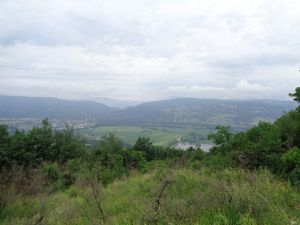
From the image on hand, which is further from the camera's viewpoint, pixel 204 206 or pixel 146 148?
pixel 146 148

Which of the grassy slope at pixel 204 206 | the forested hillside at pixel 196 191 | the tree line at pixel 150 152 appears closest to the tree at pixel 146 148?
the tree line at pixel 150 152

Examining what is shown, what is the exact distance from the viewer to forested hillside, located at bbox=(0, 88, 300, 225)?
188 inches

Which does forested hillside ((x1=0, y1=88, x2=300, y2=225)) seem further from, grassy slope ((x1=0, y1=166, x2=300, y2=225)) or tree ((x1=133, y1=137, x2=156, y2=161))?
tree ((x1=133, y1=137, x2=156, y2=161))

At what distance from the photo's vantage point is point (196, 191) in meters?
6.42

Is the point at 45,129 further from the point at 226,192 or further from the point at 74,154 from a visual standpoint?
the point at 226,192

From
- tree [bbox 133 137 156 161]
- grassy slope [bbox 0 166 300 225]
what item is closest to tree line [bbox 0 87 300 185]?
tree [bbox 133 137 156 161]

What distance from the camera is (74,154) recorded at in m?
22.7

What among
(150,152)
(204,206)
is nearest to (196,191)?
(204,206)

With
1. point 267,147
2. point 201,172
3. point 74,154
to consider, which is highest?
point 267,147

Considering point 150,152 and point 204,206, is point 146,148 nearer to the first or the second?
point 150,152

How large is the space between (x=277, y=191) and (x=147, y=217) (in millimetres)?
2634

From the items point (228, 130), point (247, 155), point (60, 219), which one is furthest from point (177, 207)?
point (228, 130)

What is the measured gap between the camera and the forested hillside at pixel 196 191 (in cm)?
477

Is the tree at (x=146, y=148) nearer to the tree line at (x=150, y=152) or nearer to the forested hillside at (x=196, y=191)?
the tree line at (x=150, y=152)
